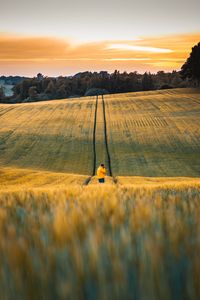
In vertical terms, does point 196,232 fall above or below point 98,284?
below

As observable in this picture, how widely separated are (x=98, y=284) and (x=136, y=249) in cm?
38

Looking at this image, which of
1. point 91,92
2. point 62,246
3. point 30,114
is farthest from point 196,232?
point 91,92

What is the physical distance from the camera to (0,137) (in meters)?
68.6

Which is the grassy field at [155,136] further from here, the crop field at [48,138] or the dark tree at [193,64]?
the dark tree at [193,64]

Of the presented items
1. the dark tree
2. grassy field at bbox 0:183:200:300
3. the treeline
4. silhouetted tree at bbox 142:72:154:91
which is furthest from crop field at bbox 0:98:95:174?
silhouetted tree at bbox 142:72:154:91

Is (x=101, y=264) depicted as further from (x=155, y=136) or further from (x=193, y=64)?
(x=193, y=64)

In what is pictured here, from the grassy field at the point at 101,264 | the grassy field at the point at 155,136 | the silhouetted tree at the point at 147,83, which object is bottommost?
the grassy field at the point at 155,136

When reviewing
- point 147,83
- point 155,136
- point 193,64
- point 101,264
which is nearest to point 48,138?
point 155,136

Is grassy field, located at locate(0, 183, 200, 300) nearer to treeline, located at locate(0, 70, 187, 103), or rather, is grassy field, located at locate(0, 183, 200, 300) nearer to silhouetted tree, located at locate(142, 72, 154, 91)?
treeline, located at locate(0, 70, 187, 103)

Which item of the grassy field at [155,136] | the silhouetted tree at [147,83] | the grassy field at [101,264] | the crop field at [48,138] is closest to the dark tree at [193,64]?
the grassy field at [155,136]

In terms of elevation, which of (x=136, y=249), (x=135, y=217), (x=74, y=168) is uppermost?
(x=136, y=249)

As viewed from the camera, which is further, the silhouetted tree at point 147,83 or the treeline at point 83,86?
the silhouetted tree at point 147,83

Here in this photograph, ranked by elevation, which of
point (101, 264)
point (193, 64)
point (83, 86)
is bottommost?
point (83, 86)

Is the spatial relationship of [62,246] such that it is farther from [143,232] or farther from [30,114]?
[30,114]
